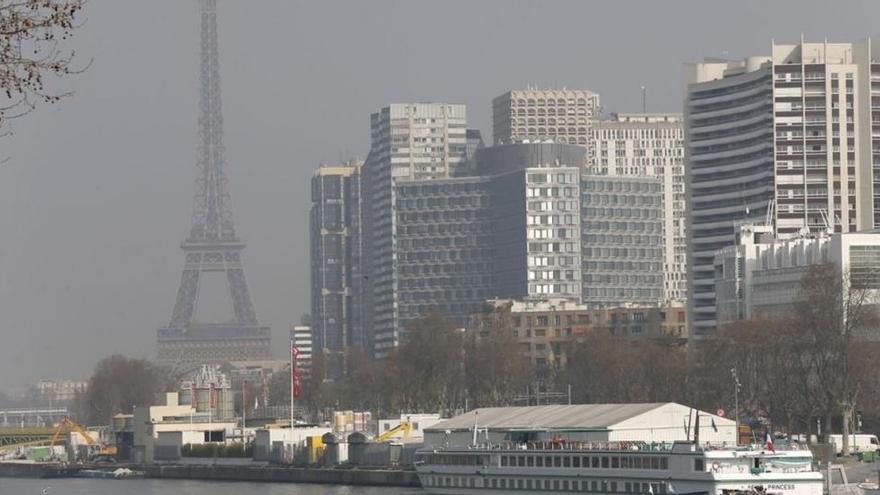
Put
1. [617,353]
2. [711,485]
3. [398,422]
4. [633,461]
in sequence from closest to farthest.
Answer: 1. [711,485]
2. [633,461]
3. [398,422]
4. [617,353]

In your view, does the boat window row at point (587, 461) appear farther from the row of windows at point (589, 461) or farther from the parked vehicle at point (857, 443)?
the parked vehicle at point (857, 443)

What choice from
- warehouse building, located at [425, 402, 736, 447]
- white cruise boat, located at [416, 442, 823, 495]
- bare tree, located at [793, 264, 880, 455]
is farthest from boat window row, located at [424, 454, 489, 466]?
bare tree, located at [793, 264, 880, 455]

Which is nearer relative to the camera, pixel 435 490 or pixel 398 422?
pixel 435 490

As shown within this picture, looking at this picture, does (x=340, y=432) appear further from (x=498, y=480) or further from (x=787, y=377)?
(x=498, y=480)

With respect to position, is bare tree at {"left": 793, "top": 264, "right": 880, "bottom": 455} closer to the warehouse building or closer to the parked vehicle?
the parked vehicle

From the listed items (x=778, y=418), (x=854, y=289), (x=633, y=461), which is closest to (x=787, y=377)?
(x=778, y=418)

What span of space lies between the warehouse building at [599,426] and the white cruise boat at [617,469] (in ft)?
6.71

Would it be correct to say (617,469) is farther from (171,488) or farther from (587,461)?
(171,488)

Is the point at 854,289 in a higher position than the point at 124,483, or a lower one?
higher

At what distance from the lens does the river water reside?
141 metres

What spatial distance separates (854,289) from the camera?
6594 inches

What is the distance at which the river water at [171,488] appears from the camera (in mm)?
141250

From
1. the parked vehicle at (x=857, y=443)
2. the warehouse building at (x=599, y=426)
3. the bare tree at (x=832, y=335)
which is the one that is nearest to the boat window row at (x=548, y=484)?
the warehouse building at (x=599, y=426)

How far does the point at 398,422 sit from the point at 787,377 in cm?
3924
